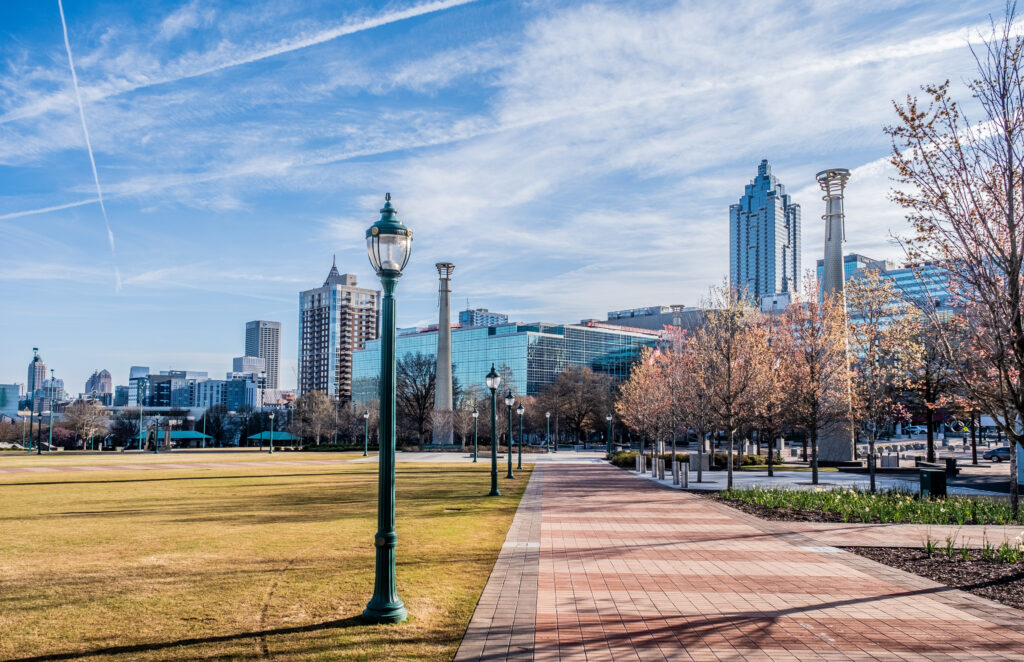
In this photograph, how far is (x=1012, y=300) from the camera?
31.9ft

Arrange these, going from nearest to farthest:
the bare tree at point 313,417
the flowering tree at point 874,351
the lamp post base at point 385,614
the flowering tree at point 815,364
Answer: the lamp post base at point 385,614 → the flowering tree at point 874,351 → the flowering tree at point 815,364 → the bare tree at point 313,417

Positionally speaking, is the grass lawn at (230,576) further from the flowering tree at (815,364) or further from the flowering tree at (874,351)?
the flowering tree at (815,364)

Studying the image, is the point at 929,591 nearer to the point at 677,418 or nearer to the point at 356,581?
the point at 356,581

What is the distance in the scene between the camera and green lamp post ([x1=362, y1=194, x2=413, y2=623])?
8463 mm

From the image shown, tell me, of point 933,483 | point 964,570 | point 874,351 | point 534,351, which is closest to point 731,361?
point 874,351

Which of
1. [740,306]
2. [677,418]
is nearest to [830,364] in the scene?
[740,306]

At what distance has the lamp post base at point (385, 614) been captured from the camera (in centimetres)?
839

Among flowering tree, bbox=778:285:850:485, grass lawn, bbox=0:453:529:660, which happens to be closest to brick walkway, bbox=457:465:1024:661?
grass lawn, bbox=0:453:529:660

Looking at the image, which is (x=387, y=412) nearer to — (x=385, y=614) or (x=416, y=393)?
(x=385, y=614)

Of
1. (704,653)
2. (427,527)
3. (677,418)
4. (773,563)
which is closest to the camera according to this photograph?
(704,653)

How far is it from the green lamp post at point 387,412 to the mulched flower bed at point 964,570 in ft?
26.0

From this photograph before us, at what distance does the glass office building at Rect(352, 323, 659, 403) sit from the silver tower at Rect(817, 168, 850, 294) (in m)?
73.4

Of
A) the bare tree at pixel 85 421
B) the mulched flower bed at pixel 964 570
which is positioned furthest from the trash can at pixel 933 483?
the bare tree at pixel 85 421

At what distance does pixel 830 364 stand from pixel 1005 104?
80.5 ft
